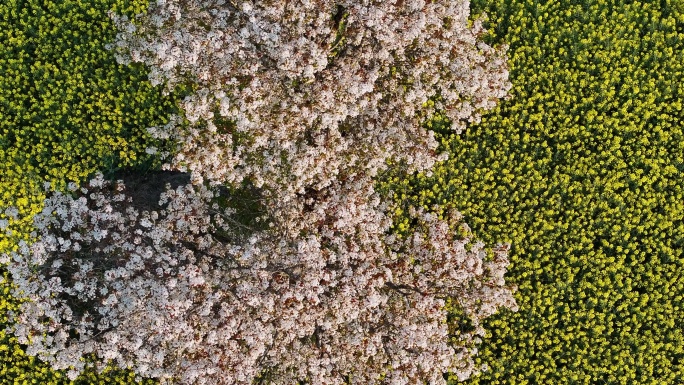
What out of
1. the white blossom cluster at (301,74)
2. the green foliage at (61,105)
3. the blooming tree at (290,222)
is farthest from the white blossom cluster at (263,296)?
the green foliage at (61,105)

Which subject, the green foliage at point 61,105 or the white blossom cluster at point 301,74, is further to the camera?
the green foliage at point 61,105

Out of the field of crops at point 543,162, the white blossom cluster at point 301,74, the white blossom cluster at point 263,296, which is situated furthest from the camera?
the field of crops at point 543,162

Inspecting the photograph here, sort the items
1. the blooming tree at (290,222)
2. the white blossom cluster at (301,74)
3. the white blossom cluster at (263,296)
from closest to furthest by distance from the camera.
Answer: the white blossom cluster at (301,74) < the blooming tree at (290,222) < the white blossom cluster at (263,296)

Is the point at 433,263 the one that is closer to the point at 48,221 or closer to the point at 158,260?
the point at 158,260

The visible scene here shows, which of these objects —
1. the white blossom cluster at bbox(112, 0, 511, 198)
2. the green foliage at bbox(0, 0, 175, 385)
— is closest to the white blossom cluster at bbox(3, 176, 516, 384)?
the white blossom cluster at bbox(112, 0, 511, 198)

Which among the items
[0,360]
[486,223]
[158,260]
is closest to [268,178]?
[158,260]

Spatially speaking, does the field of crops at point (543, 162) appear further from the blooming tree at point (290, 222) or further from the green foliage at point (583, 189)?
the blooming tree at point (290, 222)
